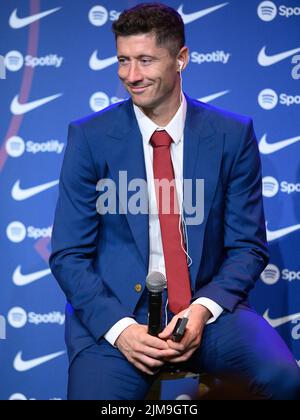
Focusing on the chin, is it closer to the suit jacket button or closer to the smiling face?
the smiling face

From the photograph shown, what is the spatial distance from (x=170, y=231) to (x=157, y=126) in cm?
39

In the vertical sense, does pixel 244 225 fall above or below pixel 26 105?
below

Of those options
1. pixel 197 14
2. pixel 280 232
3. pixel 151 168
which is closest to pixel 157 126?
pixel 151 168

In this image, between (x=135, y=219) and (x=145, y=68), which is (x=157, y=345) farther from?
(x=145, y=68)

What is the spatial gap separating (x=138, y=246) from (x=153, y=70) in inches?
24.7

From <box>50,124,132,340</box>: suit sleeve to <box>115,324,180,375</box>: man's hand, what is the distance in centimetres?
15

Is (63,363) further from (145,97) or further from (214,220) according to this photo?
(145,97)

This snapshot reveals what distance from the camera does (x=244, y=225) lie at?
7.99 feet

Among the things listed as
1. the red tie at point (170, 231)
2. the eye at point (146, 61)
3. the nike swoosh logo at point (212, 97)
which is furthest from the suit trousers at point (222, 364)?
the nike swoosh logo at point (212, 97)

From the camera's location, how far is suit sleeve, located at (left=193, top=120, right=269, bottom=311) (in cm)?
238

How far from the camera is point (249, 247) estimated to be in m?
2.43

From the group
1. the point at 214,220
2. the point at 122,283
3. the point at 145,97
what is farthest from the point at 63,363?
the point at 145,97
